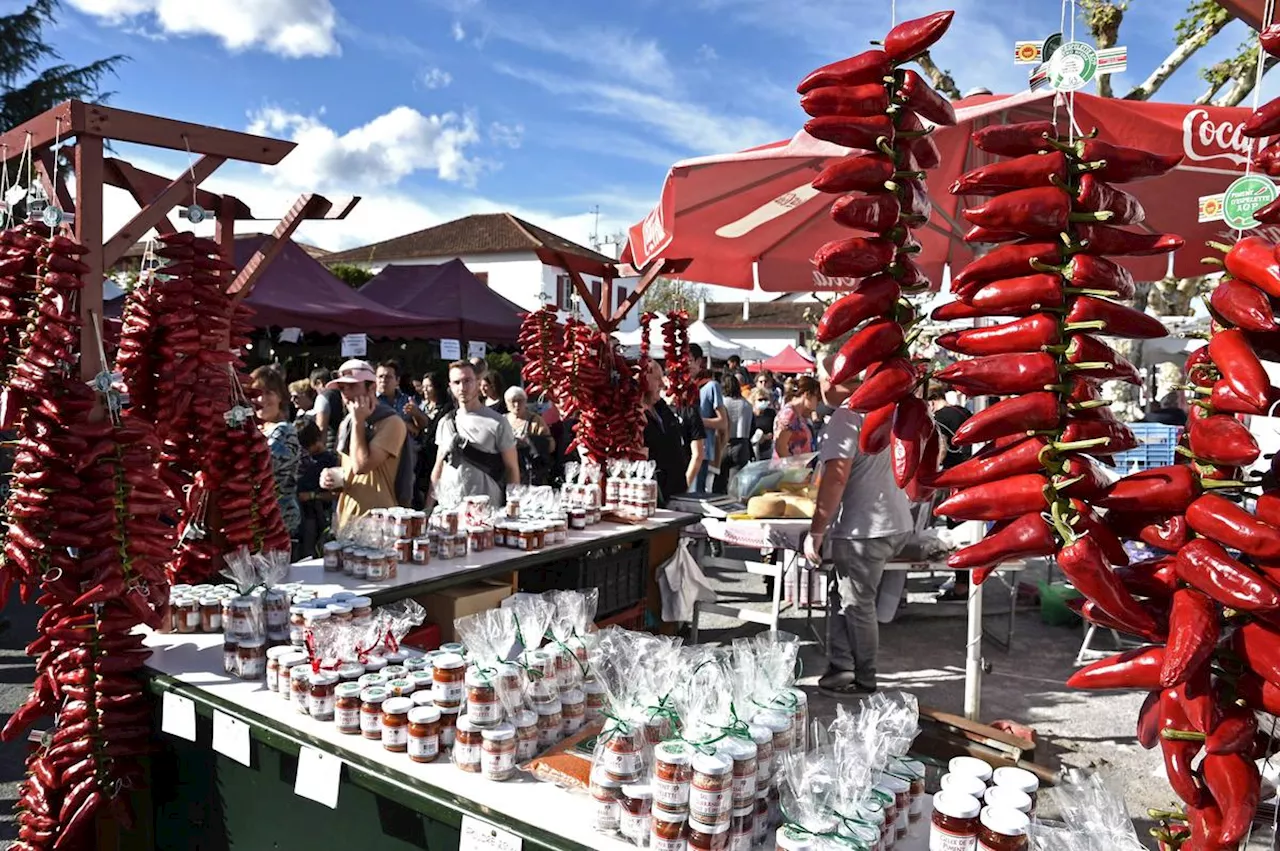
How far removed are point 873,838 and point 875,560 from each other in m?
3.72

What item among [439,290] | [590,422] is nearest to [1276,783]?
[590,422]

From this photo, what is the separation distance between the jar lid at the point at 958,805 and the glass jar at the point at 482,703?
1.17 m

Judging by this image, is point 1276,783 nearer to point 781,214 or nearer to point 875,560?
point 875,560

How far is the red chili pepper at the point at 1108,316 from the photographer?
1291mm

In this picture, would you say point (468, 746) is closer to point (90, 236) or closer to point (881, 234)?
point (881, 234)

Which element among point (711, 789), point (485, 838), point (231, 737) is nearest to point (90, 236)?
point (231, 737)

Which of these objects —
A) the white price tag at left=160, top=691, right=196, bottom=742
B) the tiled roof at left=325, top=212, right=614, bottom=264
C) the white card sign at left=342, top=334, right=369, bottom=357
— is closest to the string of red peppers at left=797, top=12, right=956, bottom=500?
the white price tag at left=160, top=691, right=196, bottom=742

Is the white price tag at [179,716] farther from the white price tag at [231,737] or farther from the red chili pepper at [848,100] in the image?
the red chili pepper at [848,100]

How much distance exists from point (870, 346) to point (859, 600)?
4.33m

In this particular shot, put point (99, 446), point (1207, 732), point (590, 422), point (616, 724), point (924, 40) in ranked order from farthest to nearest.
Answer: point (590, 422)
point (99, 446)
point (616, 724)
point (924, 40)
point (1207, 732)

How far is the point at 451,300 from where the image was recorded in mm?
12891

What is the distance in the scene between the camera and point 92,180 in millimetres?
3061

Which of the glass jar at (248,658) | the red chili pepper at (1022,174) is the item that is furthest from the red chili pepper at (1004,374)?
the glass jar at (248,658)

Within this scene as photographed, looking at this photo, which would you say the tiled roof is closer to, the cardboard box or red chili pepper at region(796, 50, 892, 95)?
the cardboard box
